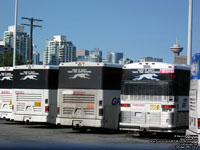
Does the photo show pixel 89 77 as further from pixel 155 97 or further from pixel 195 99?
pixel 195 99

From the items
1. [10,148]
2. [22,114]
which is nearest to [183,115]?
[22,114]

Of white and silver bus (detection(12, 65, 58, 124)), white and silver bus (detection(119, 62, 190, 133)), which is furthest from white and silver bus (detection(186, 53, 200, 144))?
white and silver bus (detection(12, 65, 58, 124))

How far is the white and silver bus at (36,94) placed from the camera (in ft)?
73.1

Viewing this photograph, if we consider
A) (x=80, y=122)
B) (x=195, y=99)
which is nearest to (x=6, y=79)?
(x=80, y=122)

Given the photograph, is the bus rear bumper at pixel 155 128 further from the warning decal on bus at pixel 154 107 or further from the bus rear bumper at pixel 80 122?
A: the bus rear bumper at pixel 80 122

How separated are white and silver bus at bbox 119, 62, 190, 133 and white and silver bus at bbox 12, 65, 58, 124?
5060 millimetres

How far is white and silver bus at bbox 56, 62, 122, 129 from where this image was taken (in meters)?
19.7

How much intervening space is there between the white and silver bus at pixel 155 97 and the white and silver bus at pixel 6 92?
28.3 ft

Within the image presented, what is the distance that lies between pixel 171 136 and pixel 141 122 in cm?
246

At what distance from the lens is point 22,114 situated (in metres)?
22.9

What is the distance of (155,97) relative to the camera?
1770 cm

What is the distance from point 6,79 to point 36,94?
11.5 feet

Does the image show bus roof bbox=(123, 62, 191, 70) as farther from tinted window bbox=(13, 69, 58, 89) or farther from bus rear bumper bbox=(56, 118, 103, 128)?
tinted window bbox=(13, 69, 58, 89)

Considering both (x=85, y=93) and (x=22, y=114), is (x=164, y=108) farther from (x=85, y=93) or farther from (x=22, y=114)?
(x=22, y=114)
